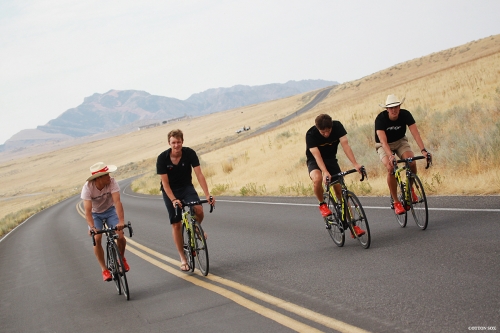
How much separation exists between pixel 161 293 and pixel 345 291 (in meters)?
2.95

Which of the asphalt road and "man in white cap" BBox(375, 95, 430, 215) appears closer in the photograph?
the asphalt road

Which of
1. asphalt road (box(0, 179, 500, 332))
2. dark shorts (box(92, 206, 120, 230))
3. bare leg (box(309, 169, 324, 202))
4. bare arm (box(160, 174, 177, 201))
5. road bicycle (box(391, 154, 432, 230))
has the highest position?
bare arm (box(160, 174, 177, 201))

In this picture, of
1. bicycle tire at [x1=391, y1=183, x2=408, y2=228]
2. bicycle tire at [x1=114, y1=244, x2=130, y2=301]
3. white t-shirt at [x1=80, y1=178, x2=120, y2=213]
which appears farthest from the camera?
bicycle tire at [x1=391, y1=183, x2=408, y2=228]

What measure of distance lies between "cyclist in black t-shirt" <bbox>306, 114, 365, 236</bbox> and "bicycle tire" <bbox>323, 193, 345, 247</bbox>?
120 mm

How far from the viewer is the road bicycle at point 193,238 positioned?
27.4 ft

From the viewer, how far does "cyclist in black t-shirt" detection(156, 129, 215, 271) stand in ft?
27.2

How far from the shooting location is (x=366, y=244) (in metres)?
8.16

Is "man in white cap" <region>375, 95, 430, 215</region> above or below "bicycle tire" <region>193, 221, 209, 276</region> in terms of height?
above

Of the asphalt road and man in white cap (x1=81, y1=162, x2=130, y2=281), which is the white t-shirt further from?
the asphalt road

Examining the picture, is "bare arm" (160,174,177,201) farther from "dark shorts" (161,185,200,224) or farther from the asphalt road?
the asphalt road

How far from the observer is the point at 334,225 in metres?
8.79

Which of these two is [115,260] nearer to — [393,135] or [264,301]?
[264,301]

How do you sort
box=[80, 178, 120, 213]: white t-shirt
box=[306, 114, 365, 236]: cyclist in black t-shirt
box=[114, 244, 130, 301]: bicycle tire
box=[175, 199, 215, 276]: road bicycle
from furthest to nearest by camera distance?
1. box=[175, 199, 215, 276]: road bicycle
2. box=[306, 114, 365, 236]: cyclist in black t-shirt
3. box=[80, 178, 120, 213]: white t-shirt
4. box=[114, 244, 130, 301]: bicycle tire

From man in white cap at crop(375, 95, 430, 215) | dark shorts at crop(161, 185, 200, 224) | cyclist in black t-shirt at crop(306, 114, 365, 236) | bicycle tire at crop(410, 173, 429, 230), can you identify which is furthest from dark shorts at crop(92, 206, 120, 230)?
bicycle tire at crop(410, 173, 429, 230)
